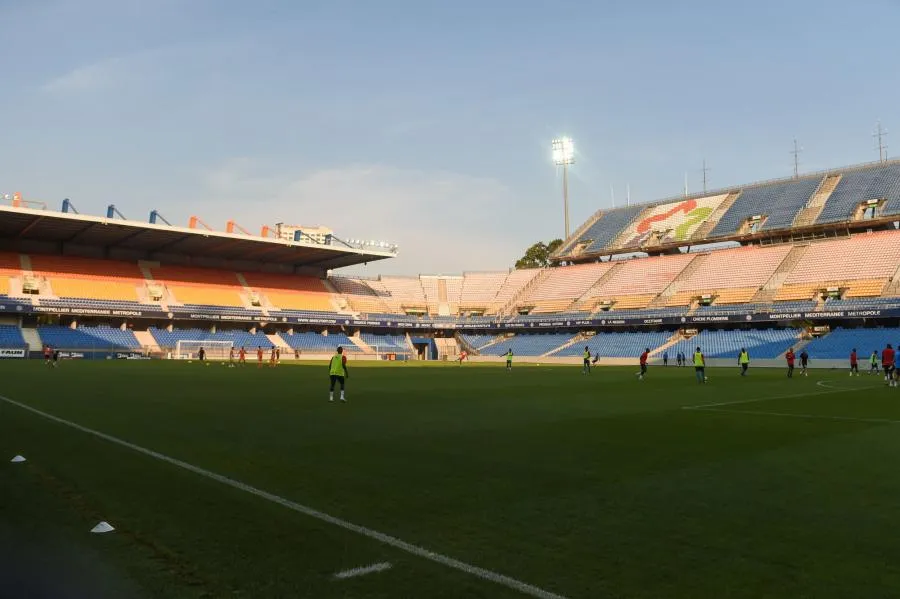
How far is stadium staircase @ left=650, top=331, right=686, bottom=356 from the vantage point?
62.5 meters

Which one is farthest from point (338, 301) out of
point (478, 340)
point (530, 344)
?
point (530, 344)

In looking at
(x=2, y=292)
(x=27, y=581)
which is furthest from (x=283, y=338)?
(x=27, y=581)

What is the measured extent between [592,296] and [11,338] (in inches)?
2266

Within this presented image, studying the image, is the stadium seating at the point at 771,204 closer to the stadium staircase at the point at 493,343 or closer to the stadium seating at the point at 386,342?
the stadium staircase at the point at 493,343

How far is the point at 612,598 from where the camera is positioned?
15.5ft

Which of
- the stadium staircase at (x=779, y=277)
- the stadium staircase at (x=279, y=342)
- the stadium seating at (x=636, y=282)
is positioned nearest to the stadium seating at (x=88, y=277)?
the stadium staircase at (x=279, y=342)

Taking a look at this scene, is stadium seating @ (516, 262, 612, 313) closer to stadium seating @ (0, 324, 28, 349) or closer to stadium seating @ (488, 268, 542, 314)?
stadium seating @ (488, 268, 542, 314)

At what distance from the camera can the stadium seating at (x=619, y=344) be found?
64.1 metres

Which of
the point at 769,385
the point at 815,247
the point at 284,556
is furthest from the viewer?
the point at 815,247

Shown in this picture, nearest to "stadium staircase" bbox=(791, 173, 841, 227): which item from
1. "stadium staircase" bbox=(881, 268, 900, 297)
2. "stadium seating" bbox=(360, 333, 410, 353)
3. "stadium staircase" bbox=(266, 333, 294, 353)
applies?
Result: "stadium staircase" bbox=(881, 268, 900, 297)

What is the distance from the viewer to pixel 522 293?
84938mm

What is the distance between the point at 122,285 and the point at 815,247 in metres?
70.2

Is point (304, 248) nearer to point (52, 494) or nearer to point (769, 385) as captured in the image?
point (769, 385)

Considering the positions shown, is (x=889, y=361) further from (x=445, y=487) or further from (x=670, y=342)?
(x=670, y=342)
